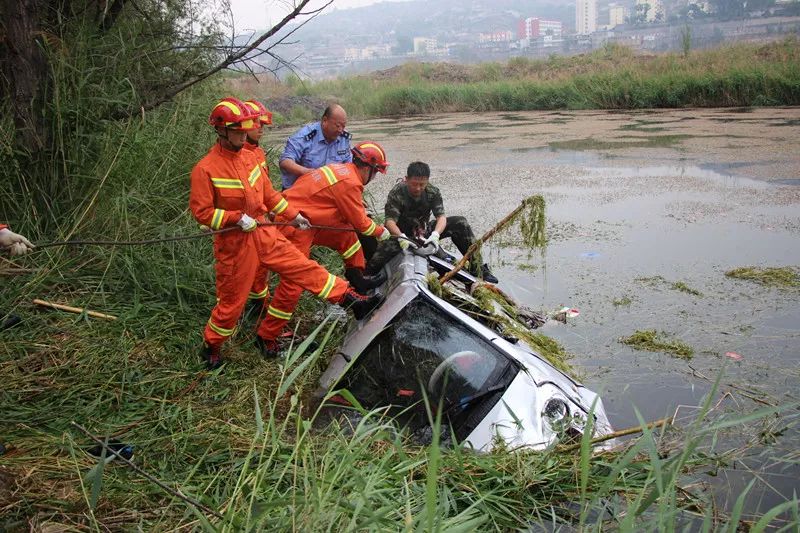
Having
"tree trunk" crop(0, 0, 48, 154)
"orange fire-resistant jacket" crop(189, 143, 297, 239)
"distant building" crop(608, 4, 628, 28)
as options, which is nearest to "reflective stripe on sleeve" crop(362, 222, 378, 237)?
"orange fire-resistant jacket" crop(189, 143, 297, 239)

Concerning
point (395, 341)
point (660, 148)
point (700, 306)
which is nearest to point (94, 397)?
point (395, 341)

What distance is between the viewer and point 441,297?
3955mm

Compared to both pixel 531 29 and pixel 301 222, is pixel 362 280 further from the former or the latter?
pixel 531 29

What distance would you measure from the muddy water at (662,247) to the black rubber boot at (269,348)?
83.3 inches

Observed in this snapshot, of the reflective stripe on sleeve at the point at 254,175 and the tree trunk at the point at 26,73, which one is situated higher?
the tree trunk at the point at 26,73

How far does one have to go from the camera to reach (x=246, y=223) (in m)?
4.26

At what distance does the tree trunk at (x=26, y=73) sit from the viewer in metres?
5.01

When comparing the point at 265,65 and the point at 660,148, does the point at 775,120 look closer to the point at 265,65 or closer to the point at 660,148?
the point at 660,148

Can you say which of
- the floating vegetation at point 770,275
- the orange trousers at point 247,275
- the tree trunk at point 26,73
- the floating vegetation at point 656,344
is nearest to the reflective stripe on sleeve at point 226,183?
the orange trousers at point 247,275

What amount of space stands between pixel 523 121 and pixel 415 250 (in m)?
16.0

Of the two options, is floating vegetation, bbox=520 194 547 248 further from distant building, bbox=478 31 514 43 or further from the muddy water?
distant building, bbox=478 31 514 43

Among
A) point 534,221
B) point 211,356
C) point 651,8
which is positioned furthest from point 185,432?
point 651,8

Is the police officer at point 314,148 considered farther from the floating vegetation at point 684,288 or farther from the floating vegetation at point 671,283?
the floating vegetation at point 684,288

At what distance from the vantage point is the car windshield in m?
3.34
